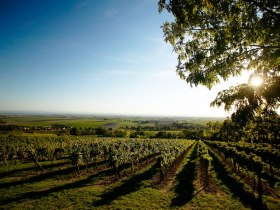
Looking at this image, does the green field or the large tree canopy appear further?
the green field

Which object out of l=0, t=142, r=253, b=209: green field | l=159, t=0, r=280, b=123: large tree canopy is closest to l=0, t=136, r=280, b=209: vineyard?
l=0, t=142, r=253, b=209: green field

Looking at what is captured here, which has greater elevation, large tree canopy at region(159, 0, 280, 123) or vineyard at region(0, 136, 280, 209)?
large tree canopy at region(159, 0, 280, 123)

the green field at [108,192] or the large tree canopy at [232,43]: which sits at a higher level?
the large tree canopy at [232,43]

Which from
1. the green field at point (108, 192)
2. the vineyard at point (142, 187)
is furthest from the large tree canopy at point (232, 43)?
the green field at point (108, 192)

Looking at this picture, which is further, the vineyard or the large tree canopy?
the vineyard

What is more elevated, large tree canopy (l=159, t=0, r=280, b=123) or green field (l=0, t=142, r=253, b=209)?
large tree canopy (l=159, t=0, r=280, b=123)

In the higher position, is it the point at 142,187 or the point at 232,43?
the point at 232,43

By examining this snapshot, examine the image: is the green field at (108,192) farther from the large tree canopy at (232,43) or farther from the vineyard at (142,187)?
the large tree canopy at (232,43)

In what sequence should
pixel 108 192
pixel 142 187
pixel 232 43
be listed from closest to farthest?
pixel 232 43 < pixel 108 192 < pixel 142 187

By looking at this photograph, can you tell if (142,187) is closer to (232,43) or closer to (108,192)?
(108,192)

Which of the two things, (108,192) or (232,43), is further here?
(108,192)

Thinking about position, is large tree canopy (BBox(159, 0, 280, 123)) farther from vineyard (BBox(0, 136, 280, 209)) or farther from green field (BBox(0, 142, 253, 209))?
green field (BBox(0, 142, 253, 209))

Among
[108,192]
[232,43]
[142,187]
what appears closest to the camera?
[232,43]

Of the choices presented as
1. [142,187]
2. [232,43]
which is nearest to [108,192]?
[142,187]
